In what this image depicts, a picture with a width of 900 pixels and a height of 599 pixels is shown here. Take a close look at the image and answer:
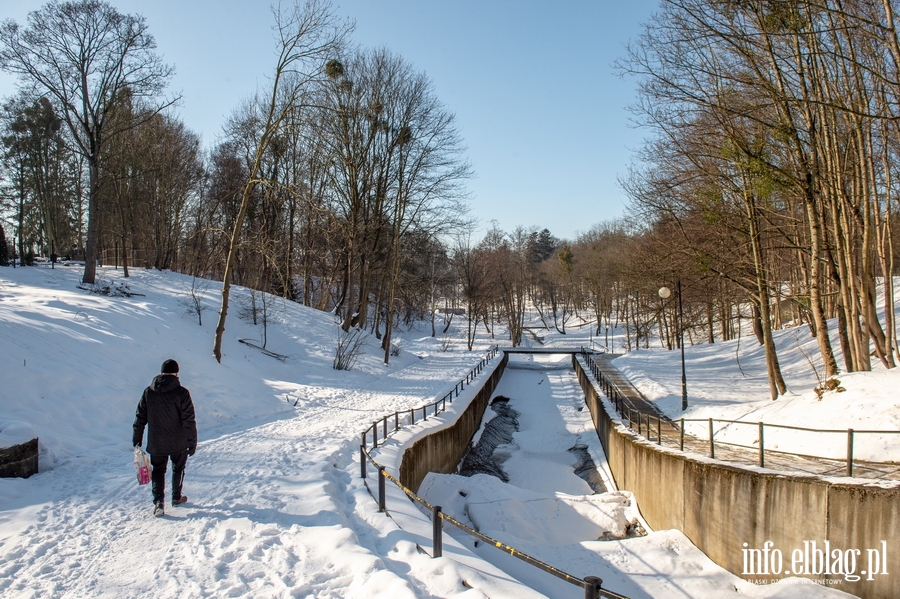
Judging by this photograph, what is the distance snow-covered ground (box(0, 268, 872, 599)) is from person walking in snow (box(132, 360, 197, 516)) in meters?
0.56

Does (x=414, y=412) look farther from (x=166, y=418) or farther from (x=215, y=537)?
(x=215, y=537)

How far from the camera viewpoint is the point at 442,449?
1424 cm

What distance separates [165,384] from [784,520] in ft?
28.8

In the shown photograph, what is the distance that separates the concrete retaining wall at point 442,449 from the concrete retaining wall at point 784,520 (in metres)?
5.06

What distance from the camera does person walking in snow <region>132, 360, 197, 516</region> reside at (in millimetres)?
5949

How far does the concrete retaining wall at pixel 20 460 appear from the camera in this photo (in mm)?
6719

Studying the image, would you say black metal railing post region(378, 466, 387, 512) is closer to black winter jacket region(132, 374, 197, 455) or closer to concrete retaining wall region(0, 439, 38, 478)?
black winter jacket region(132, 374, 197, 455)

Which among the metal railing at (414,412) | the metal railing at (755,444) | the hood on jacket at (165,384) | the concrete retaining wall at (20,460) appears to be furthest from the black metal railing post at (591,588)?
the concrete retaining wall at (20,460)

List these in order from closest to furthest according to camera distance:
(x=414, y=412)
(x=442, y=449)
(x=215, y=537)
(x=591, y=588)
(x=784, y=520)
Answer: (x=591, y=588) → (x=215, y=537) → (x=784, y=520) → (x=442, y=449) → (x=414, y=412)

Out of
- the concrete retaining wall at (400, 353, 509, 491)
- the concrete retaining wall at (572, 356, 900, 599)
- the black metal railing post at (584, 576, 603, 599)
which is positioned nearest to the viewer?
the black metal railing post at (584, 576, 603, 599)

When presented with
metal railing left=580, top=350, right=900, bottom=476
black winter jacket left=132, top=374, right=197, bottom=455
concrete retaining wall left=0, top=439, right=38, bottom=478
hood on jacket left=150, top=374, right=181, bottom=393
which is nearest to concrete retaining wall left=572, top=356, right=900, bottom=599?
metal railing left=580, top=350, right=900, bottom=476

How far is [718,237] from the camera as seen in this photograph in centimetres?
1689

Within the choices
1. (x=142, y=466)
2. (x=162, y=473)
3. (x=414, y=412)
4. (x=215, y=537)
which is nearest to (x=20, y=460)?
(x=142, y=466)

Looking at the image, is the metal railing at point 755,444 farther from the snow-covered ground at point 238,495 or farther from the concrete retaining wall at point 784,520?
the snow-covered ground at point 238,495
